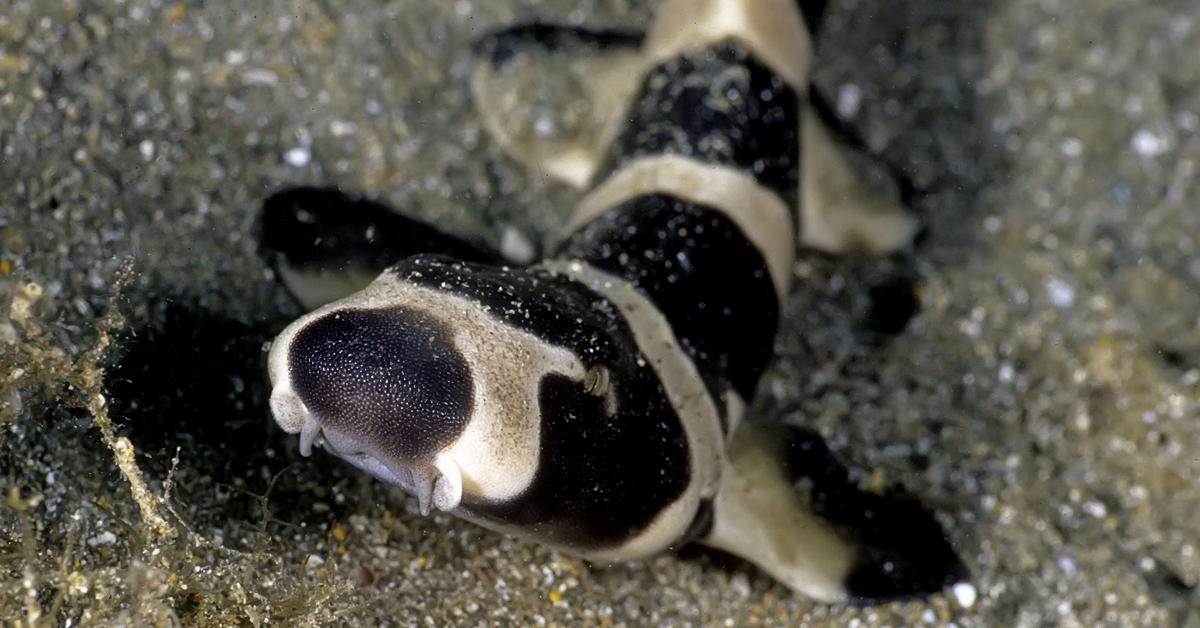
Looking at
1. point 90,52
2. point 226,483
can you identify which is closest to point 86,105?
point 90,52

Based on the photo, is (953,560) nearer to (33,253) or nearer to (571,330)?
(571,330)

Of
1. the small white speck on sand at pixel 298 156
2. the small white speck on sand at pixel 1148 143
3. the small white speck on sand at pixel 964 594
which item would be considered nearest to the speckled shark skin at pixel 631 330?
the small white speck on sand at pixel 964 594

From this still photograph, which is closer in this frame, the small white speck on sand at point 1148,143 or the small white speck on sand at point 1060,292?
the small white speck on sand at point 1060,292

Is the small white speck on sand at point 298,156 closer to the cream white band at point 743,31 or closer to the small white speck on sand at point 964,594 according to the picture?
the cream white band at point 743,31

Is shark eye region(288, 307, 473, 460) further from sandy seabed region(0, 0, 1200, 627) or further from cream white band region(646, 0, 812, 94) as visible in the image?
cream white band region(646, 0, 812, 94)

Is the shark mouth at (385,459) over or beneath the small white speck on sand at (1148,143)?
over

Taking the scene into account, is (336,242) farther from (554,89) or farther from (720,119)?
(554,89)

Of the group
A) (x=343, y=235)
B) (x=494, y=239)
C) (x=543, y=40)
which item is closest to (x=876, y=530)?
(x=494, y=239)
